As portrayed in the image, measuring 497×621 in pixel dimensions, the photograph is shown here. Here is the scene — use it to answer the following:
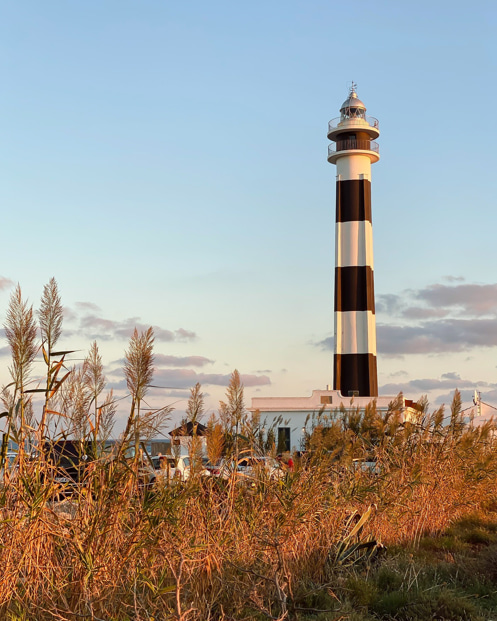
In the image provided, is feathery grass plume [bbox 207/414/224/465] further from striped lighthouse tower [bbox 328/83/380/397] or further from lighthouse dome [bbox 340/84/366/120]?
→ lighthouse dome [bbox 340/84/366/120]

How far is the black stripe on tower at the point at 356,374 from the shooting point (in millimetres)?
31297

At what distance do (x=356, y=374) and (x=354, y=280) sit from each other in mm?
3997

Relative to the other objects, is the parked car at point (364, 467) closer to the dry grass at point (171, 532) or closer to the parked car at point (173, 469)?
the dry grass at point (171, 532)

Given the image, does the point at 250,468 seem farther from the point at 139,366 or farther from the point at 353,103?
the point at 353,103

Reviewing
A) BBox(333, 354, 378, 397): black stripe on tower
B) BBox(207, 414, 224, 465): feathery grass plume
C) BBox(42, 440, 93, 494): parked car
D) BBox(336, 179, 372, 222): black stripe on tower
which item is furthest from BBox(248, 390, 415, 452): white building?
BBox(42, 440, 93, 494): parked car

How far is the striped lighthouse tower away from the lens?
31.2 meters

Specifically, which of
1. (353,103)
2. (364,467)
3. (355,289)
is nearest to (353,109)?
(353,103)

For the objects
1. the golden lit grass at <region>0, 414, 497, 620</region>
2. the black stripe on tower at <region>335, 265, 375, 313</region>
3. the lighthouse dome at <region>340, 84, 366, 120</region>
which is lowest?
the golden lit grass at <region>0, 414, 497, 620</region>

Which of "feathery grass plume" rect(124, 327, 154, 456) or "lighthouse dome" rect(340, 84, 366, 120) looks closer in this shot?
"feathery grass plume" rect(124, 327, 154, 456)

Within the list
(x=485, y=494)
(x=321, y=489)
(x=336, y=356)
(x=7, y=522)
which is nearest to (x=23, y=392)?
(x=7, y=522)

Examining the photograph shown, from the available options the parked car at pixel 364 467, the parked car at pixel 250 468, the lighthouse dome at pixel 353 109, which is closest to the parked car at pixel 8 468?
the parked car at pixel 250 468

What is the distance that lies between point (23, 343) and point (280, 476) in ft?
9.69

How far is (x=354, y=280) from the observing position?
3144 cm

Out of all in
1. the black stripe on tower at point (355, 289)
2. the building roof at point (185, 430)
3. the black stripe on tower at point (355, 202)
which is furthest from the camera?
the black stripe on tower at point (355, 202)
